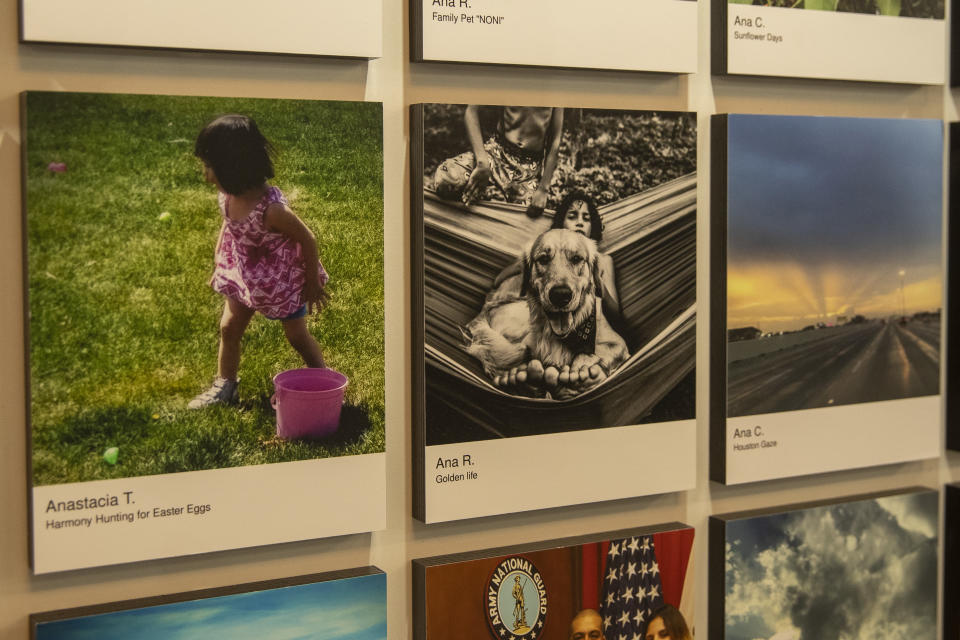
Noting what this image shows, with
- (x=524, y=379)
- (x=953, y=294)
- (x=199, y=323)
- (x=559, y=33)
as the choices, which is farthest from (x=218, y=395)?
(x=953, y=294)

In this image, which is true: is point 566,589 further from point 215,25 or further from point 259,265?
point 215,25

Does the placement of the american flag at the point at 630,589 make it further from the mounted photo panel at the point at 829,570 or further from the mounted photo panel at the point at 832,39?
the mounted photo panel at the point at 832,39

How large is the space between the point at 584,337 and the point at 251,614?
49 centimetres

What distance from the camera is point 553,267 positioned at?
116 cm

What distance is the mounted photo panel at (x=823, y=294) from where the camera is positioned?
126cm

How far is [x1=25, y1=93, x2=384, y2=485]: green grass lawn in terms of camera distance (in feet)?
3.06

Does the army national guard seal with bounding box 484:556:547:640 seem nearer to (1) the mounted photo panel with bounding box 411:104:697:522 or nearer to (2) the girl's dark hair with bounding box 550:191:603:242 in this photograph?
(1) the mounted photo panel with bounding box 411:104:697:522

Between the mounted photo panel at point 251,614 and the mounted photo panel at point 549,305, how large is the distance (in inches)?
4.8

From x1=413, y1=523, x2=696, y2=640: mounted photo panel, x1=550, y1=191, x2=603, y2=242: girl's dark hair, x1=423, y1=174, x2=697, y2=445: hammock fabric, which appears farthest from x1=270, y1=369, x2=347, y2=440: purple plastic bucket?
x1=550, y1=191, x2=603, y2=242: girl's dark hair

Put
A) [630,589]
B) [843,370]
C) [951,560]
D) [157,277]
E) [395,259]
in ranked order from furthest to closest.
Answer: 1. [951,560]
2. [843,370]
3. [630,589]
4. [395,259]
5. [157,277]

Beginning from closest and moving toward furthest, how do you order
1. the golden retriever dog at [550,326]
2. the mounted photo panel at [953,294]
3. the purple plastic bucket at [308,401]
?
1. the purple plastic bucket at [308,401]
2. the golden retriever dog at [550,326]
3. the mounted photo panel at [953,294]

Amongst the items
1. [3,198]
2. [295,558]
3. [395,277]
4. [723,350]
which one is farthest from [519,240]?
[3,198]

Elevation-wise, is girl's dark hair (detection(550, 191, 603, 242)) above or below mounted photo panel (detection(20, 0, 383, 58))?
below

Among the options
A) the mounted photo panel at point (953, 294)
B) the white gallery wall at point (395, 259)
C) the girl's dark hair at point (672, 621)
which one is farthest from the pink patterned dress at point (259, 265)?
the mounted photo panel at point (953, 294)
